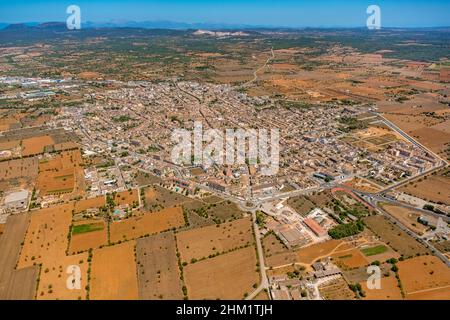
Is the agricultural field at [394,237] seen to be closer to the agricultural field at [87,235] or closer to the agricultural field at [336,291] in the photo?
the agricultural field at [336,291]

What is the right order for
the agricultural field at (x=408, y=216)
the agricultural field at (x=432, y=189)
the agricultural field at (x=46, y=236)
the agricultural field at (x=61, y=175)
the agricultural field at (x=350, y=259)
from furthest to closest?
1. the agricultural field at (x=61, y=175)
2. the agricultural field at (x=432, y=189)
3. the agricultural field at (x=408, y=216)
4. the agricultural field at (x=46, y=236)
5. the agricultural field at (x=350, y=259)

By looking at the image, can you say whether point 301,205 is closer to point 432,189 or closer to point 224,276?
point 224,276

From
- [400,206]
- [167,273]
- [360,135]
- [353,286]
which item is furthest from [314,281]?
[360,135]

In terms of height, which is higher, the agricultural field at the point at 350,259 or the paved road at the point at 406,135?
the paved road at the point at 406,135

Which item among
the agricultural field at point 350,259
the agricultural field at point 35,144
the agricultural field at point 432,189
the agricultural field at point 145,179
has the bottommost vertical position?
the agricultural field at point 350,259

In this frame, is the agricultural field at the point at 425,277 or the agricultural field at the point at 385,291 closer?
the agricultural field at the point at 385,291

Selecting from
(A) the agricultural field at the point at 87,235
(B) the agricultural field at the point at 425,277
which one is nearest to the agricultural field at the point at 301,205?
(B) the agricultural field at the point at 425,277

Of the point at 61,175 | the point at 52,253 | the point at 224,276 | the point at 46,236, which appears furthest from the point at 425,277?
the point at 61,175
